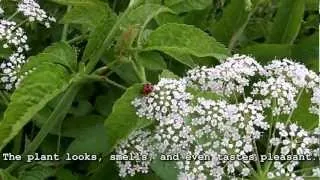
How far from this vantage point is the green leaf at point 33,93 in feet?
3.25

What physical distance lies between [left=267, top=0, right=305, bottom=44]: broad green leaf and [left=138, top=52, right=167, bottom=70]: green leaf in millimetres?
297

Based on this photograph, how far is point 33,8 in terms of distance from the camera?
4.41 feet

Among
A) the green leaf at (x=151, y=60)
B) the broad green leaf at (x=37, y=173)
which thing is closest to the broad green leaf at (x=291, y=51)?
the green leaf at (x=151, y=60)

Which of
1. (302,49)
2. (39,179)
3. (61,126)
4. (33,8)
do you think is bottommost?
(39,179)

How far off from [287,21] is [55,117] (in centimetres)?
50

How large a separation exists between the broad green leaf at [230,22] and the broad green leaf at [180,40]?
0.97 feet

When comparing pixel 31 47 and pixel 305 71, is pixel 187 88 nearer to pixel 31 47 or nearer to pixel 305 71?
pixel 305 71

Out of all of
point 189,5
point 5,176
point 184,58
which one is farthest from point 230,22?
point 5,176

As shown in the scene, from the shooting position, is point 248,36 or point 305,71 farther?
point 248,36

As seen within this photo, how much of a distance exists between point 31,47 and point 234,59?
433mm

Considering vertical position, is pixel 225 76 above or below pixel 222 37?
below

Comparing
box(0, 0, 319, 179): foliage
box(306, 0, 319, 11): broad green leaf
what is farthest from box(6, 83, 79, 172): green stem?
box(306, 0, 319, 11): broad green leaf

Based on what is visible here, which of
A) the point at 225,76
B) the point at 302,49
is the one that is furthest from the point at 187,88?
the point at 302,49

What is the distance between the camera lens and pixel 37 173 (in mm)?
1175
